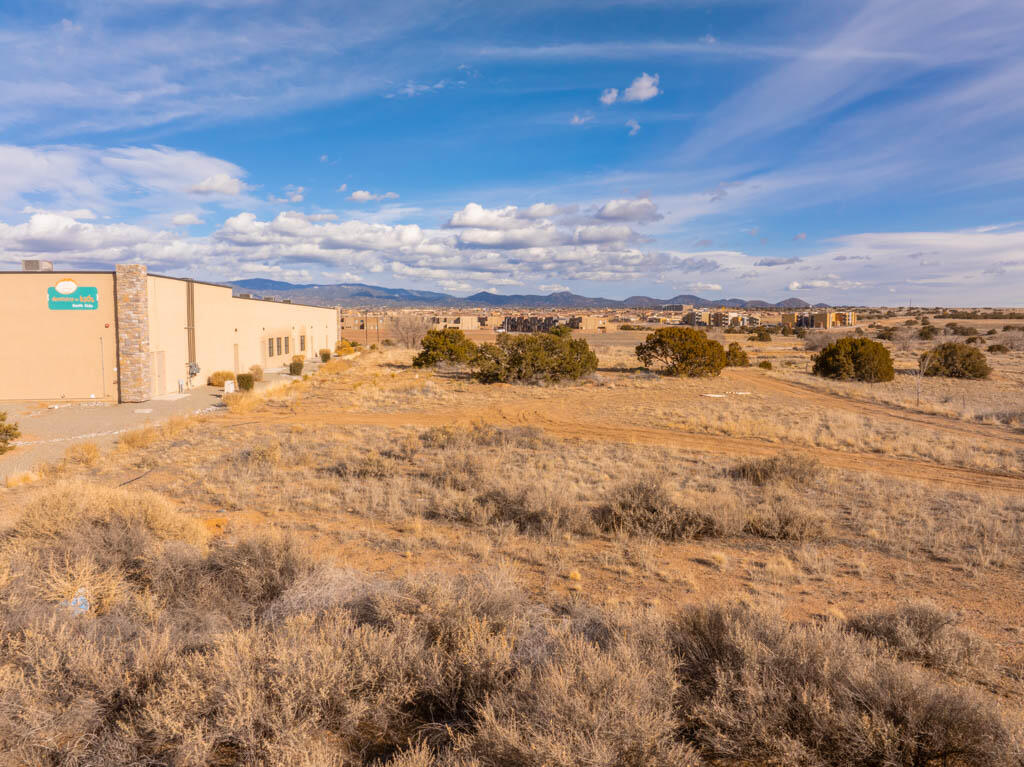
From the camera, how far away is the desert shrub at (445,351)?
99.7 feet

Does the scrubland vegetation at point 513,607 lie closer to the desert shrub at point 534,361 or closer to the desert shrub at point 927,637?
the desert shrub at point 927,637

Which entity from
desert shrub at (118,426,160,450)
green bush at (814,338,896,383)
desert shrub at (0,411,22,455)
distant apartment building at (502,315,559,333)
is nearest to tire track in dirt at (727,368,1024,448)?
green bush at (814,338,896,383)

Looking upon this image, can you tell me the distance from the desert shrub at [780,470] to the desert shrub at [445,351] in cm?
2111

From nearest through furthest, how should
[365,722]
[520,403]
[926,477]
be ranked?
[365,722], [926,477], [520,403]

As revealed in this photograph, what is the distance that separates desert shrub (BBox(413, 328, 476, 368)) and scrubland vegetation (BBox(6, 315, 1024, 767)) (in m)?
18.0

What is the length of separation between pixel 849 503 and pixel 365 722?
26.7ft

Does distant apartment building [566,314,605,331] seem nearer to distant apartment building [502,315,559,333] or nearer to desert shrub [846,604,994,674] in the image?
distant apartment building [502,315,559,333]

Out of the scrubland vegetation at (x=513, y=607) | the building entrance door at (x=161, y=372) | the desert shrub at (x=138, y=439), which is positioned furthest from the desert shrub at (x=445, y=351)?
the scrubland vegetation at (x=513, y=607)

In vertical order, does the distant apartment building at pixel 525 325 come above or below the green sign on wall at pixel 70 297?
above

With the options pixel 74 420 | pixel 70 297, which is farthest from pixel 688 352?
pixel 70 297

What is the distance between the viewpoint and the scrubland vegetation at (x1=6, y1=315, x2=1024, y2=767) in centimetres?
289

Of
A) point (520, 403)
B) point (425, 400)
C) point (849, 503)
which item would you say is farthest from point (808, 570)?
point (425, 400)

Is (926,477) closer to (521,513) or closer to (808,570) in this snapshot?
(808,570)

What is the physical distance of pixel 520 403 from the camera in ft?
66.8
